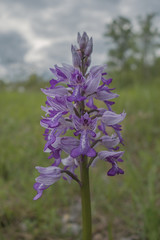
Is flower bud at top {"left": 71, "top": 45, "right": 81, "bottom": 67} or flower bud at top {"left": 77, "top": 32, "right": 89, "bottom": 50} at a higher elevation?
flower bud at top {"left": 77, "top": 32, "right": 89, "bottom": 50}

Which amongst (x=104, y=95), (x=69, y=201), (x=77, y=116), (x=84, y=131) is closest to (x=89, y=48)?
(x=104, y=95)

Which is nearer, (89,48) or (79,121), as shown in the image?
(79,121)

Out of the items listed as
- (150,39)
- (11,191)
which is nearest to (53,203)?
(11,191)

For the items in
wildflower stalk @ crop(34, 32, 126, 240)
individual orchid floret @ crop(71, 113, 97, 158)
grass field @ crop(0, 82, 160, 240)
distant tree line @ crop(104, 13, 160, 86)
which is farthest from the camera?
distant tree line @ crop(104, 13, 160, 86)

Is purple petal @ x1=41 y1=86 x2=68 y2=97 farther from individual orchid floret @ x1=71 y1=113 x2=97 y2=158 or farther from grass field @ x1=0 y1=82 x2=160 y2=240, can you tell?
Result: grass field @ x1=0 y1=82 x2=160 y2=240

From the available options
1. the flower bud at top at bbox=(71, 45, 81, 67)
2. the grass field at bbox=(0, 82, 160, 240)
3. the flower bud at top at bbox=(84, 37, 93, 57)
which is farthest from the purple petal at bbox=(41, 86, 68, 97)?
the grass field at bbox=(0, 82, 160, 240)

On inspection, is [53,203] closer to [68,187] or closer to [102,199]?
[68,187]

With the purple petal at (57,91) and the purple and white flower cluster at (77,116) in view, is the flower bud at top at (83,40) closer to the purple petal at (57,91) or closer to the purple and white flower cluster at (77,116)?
the purple and white flower cluster at (77,116)

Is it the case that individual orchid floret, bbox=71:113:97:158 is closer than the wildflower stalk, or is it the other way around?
individual orchid floret, bbox=71:113:97:158

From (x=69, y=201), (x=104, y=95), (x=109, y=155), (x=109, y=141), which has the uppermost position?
(x=104, y=95)

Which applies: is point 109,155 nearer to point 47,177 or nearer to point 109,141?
point 109,141

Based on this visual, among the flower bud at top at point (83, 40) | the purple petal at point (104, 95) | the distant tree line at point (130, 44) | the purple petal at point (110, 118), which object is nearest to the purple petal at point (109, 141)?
the purple petal at point (110, 118)
